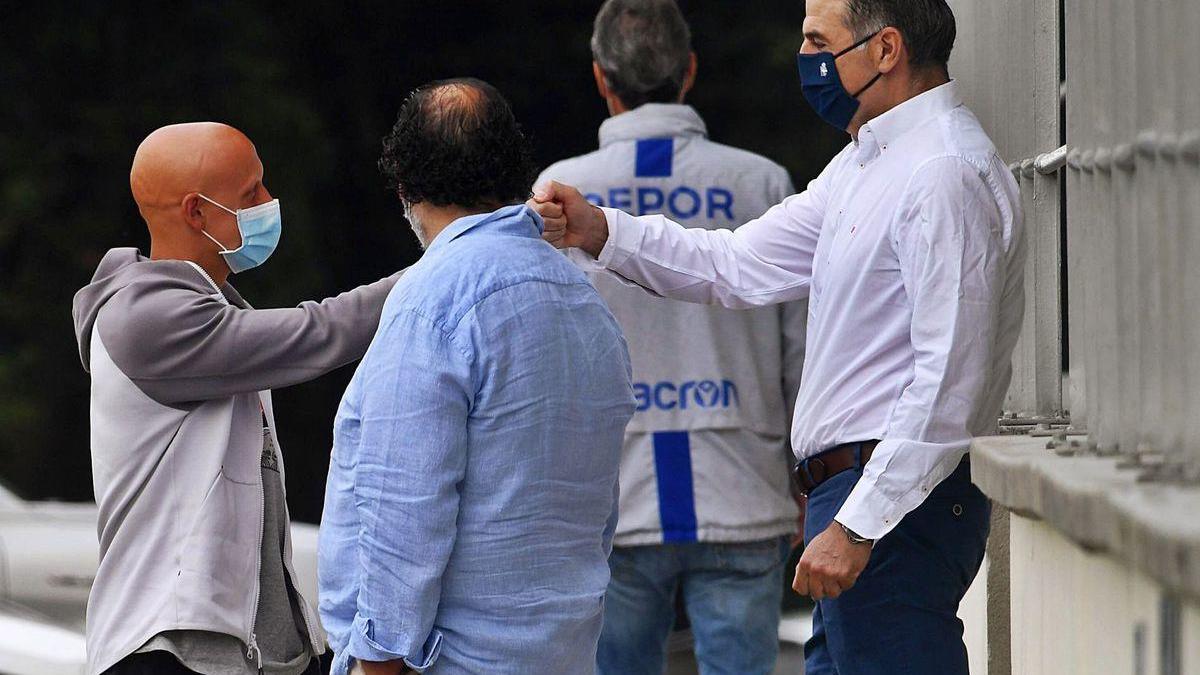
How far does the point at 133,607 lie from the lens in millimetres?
3072

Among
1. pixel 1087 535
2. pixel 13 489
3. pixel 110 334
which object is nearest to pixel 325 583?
pixel 110 334

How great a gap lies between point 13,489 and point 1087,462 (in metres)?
6.50

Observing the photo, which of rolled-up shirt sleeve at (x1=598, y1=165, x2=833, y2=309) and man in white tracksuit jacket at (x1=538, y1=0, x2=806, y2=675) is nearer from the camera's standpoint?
rolled-up shirt sleeve at (x1=598, y1=165, x2=833, y2=309)

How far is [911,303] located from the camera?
3154 millimetres

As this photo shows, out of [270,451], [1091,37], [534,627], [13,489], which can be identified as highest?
[1091,37]

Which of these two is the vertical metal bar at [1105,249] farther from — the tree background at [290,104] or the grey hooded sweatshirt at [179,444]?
the tree background at [290,104]

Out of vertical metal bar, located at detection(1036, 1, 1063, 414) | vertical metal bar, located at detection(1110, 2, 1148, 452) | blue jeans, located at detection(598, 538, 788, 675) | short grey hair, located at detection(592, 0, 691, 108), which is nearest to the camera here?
vertical metal bar, located at detection(1110, 2, 1148, 452)

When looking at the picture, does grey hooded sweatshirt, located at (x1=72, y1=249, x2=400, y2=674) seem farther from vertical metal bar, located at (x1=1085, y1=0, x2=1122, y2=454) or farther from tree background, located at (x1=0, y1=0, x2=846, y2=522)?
tree background, located at (x1=0, y1=0, x2=846, y2=522)

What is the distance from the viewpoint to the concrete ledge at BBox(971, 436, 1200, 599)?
63.5 inches

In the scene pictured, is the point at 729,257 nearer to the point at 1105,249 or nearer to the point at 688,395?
the point at 688,395

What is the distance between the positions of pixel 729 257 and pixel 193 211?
1121 millimetres

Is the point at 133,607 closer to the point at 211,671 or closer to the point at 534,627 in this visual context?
the point at 211,671

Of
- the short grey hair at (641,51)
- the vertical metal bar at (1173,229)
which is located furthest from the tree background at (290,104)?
the vertical metal bar at (1173,229)

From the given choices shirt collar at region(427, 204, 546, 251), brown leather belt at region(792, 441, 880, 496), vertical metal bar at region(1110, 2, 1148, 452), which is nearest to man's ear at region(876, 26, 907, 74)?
brown leather belt at region(792, 441, 880, 496)
